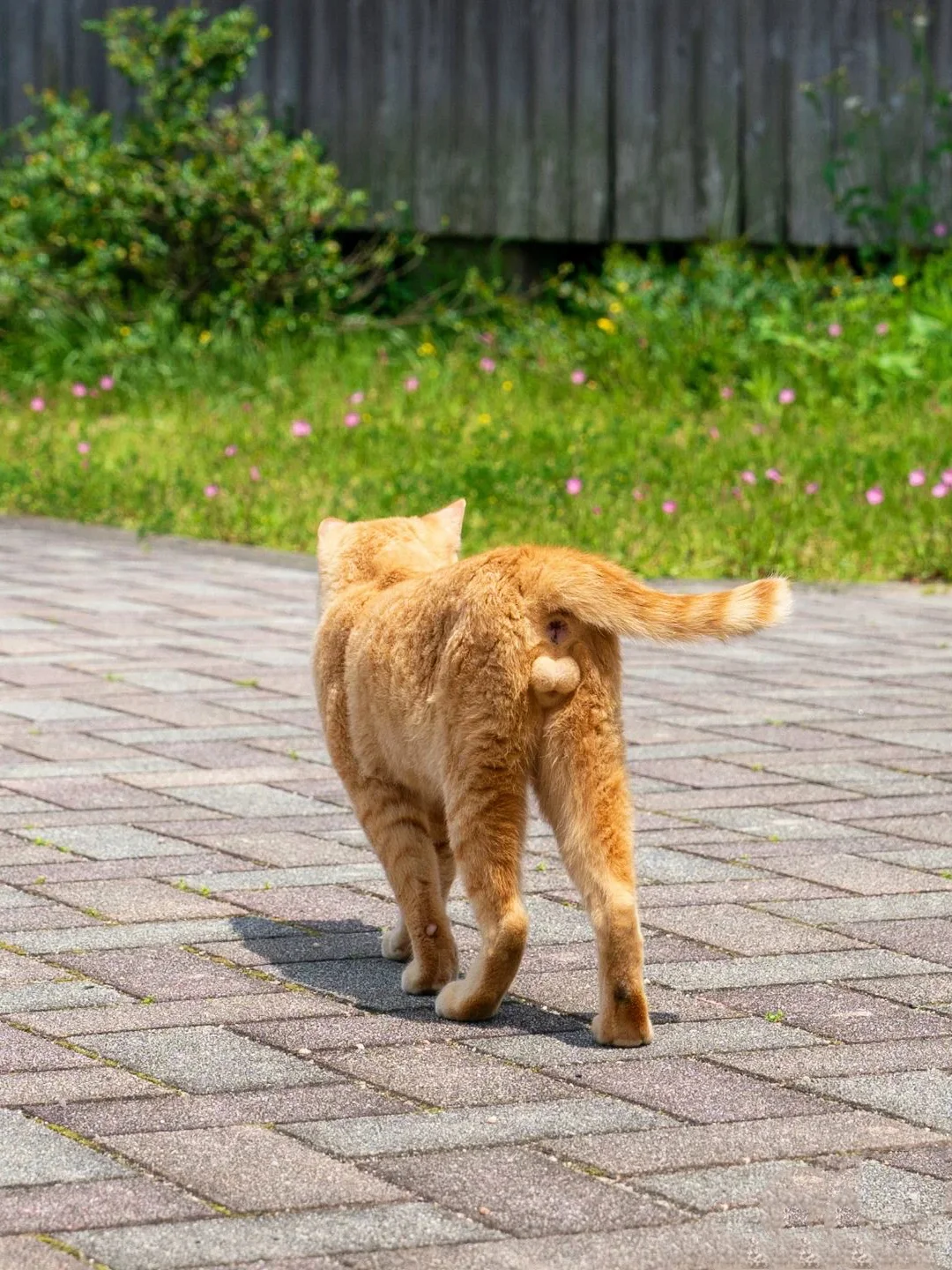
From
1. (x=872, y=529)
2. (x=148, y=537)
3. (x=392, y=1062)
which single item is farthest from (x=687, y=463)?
(x=392, y=1062)

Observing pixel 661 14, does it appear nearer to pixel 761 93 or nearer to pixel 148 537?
pixel 761 93

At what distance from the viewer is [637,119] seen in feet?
44.1

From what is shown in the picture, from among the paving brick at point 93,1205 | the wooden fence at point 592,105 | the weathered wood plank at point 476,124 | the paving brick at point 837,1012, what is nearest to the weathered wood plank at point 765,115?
the wooden fence at point 592,105

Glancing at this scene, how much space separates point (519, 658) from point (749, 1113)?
2.73 feet

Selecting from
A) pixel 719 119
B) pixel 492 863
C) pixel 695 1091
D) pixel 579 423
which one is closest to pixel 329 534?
pixel 492 863

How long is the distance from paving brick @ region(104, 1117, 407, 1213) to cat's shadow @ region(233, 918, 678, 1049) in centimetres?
56

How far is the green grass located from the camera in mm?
8883

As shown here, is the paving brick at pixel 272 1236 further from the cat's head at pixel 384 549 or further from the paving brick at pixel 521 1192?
the cat's head at pixel 384 549

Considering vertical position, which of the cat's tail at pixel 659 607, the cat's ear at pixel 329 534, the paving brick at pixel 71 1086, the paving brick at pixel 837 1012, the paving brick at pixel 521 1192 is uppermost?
the cat's ear at pixel 329 534

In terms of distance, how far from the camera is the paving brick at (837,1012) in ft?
11.2

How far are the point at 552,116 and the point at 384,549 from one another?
10.1m

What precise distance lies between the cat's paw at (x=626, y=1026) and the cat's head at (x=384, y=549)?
42.2 inches

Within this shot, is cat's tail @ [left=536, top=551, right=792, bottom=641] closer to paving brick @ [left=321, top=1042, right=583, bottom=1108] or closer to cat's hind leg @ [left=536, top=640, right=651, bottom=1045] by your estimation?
cat's hind leg @ [left=536, top=640, right=651, bottom=1045]

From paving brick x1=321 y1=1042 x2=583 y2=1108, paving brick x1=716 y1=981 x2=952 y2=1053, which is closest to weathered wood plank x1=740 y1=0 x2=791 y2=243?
paving brick x1=716 y1=981 x2=952 y2=1053
